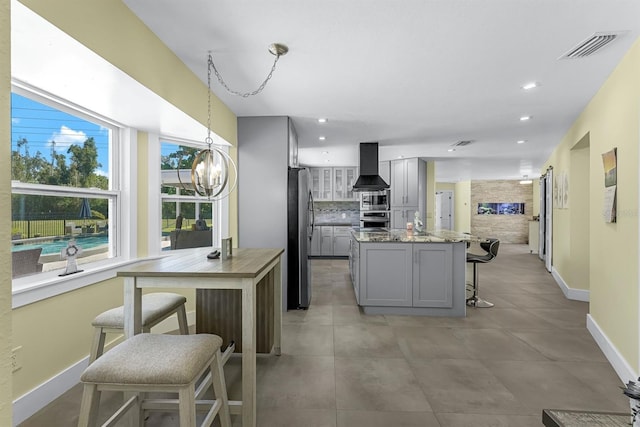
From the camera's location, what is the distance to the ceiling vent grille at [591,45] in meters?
2.13

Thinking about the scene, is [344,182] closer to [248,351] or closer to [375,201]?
[375,201]

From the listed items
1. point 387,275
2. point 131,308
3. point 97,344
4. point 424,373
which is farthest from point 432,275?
point 97,344

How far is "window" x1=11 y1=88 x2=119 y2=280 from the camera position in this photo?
2092mm

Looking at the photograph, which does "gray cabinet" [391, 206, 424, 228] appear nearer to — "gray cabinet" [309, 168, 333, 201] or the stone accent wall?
"gray cabinet" [309, 168, 333, 201]

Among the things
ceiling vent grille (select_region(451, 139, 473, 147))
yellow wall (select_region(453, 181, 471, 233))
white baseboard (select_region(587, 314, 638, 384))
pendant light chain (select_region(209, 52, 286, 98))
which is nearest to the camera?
white baseboard (select_region(587, 314, 638, 384))

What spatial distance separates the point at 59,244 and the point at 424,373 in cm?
304

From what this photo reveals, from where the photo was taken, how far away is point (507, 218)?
11.4m

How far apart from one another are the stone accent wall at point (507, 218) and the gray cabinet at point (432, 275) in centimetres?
877

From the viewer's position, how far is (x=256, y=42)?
223 centimetres

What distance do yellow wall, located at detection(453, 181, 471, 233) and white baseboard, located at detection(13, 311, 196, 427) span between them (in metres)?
12.0

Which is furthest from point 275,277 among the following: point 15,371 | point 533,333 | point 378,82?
point 533,333

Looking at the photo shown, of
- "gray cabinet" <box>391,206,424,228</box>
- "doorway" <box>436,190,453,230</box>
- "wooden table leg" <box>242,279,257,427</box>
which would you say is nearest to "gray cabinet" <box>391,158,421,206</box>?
"gray cabinet" <box>391,206,424,228</box>

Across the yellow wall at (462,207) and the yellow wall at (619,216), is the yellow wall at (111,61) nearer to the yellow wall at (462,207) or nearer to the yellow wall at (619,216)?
the yellow wall at (619,216)

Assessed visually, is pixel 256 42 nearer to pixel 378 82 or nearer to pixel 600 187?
pixel 378 82
